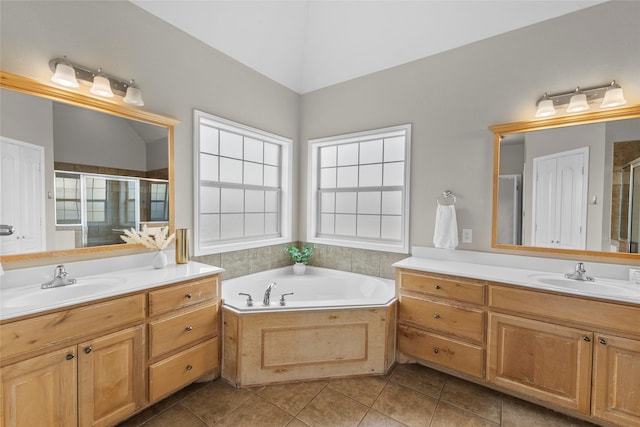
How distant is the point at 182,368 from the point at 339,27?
3.23 meters

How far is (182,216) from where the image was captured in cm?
234

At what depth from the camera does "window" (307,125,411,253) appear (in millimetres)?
2932

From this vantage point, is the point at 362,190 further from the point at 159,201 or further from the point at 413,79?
the point at 159,201

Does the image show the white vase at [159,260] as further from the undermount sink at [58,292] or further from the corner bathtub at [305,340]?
the corner bathtub at [305,340]

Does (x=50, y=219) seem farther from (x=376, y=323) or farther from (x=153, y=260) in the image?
(x=376, y=323)

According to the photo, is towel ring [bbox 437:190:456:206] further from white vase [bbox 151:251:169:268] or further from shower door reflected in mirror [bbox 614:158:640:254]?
white vase [bbox 151:251:169:268]

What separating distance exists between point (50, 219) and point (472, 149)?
311 cm

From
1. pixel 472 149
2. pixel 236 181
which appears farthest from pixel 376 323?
pixel 236 181

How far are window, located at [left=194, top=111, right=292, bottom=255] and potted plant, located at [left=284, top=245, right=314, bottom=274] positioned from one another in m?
0.15

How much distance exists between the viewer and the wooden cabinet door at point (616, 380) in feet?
5.10

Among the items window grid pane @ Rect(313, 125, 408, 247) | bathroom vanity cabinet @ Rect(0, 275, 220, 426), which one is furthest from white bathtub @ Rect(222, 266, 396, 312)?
bathroom vanity cabinet @ Rect(0, 275, 220, 426)

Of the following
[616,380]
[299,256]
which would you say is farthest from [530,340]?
[299,256]

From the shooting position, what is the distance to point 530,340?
1822mm

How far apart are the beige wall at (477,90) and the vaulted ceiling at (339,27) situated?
0.11 meters
